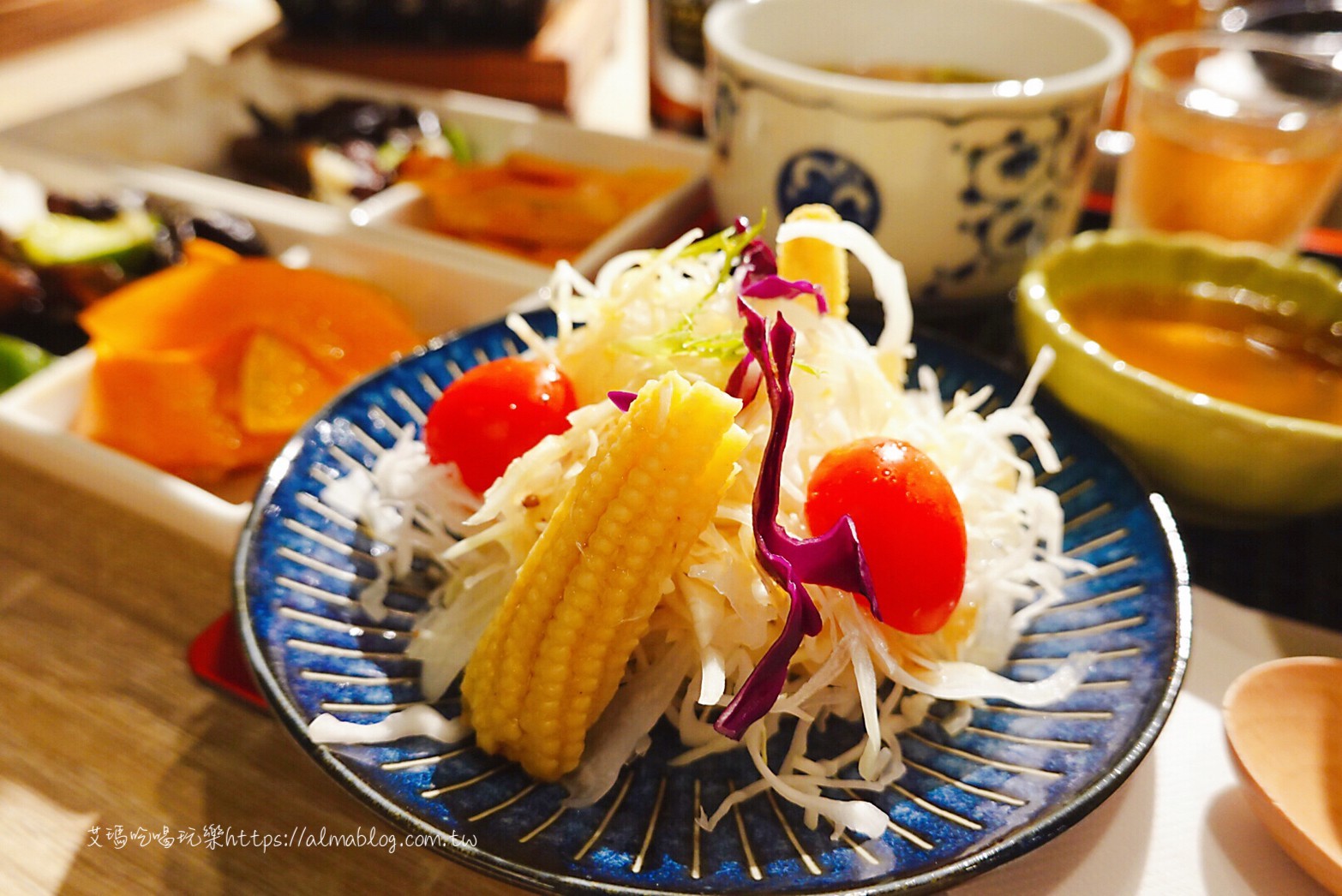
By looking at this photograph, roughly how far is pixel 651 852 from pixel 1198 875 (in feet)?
1.48

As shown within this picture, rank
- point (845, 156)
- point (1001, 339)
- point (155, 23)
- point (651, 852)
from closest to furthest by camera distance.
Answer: point (651, 852)
point (845, 156)
point (1001, 339)
point (155, 23)

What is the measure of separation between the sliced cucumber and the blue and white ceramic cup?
0.95 metres

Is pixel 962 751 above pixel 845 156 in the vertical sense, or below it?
below

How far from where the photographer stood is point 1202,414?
99 centimetres

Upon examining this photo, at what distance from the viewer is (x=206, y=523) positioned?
1035 mm

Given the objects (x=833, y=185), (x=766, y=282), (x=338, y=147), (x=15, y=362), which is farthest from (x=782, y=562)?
(x=338, y=147)

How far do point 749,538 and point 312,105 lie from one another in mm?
1848

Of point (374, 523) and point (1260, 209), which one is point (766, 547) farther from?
point (1260, 209)

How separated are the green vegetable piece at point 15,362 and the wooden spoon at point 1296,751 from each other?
60.6 inches

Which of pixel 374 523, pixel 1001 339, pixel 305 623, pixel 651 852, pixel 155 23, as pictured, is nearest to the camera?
pixel 651 852

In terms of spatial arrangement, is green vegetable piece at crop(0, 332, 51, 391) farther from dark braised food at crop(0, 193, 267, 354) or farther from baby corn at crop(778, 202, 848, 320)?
baby corn at crop(778, 202, 848, 320)

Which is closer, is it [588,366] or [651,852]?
[651,852]

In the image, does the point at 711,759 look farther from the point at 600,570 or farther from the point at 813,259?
the point at 813,259

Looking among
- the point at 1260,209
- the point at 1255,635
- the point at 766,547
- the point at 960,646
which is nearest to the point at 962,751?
the point at 960,646
